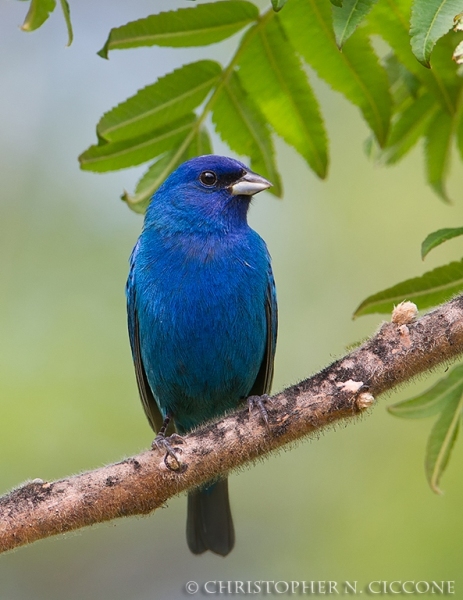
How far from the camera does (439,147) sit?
3.96 m

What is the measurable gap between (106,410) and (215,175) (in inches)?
92.0

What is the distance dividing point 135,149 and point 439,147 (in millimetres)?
1461

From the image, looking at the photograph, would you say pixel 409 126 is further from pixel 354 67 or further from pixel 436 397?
pixel 436 397

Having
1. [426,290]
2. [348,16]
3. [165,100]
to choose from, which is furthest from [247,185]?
[348,16]

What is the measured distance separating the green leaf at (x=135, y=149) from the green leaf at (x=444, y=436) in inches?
72.1

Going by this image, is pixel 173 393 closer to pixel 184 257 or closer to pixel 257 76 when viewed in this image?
pixel 184 257

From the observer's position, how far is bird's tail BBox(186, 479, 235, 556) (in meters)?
5.23

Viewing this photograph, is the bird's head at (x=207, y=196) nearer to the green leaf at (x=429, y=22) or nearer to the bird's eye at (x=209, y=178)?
the bird's eye at (x=209, y=178)

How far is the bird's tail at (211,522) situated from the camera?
17.1 feet

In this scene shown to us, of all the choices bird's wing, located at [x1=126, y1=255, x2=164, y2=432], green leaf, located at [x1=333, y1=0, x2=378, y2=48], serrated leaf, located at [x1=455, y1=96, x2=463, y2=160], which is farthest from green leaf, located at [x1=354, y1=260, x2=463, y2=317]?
bird's wing, located at [x1=126, y1=255, x2=164, y2=432]

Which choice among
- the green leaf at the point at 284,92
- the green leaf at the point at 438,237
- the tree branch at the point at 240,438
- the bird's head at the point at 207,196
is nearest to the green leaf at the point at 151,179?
the green leaf at the point at 284,92

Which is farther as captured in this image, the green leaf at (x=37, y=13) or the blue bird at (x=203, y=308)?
the blue bird at (x=203, y=308)

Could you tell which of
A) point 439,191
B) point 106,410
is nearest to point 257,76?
point 439,191

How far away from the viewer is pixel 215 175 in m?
5.19
